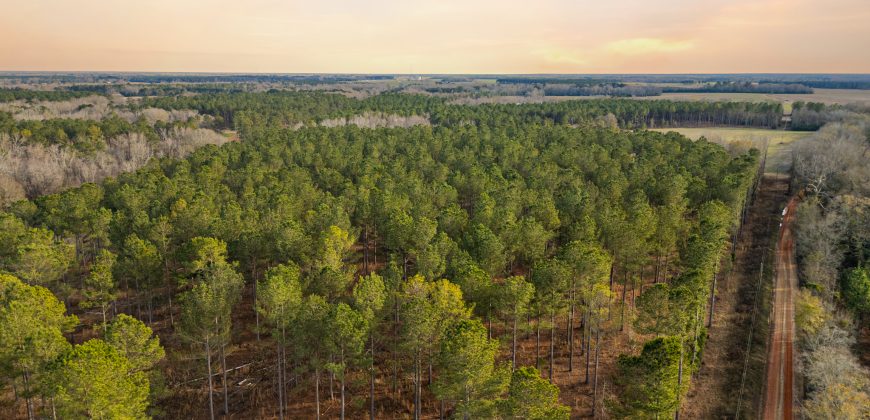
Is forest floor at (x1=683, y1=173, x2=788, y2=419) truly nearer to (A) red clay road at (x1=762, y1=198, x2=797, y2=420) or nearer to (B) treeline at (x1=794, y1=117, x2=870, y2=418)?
(A) red clay road at (x1=762, y1=198, x2=797, y2=420)

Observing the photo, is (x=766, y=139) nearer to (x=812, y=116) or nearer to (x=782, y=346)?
(x=812, y=116)

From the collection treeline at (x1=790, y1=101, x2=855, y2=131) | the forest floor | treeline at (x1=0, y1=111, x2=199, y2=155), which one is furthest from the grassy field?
treeline at (x1=0, y1=111, x2=199, y2=155)

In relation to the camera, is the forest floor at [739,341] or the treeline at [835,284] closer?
the treeline at [835,284]

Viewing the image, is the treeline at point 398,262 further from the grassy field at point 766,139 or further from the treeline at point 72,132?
the grassy field at point 766,139

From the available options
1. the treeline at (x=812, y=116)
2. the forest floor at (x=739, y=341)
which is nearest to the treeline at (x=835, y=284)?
the forest floor at (x=739, y=341)

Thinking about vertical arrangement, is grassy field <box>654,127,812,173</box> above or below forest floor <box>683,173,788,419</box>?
above

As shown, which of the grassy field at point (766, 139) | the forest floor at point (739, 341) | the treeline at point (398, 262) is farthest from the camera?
the grassy field at point (766, 139)
